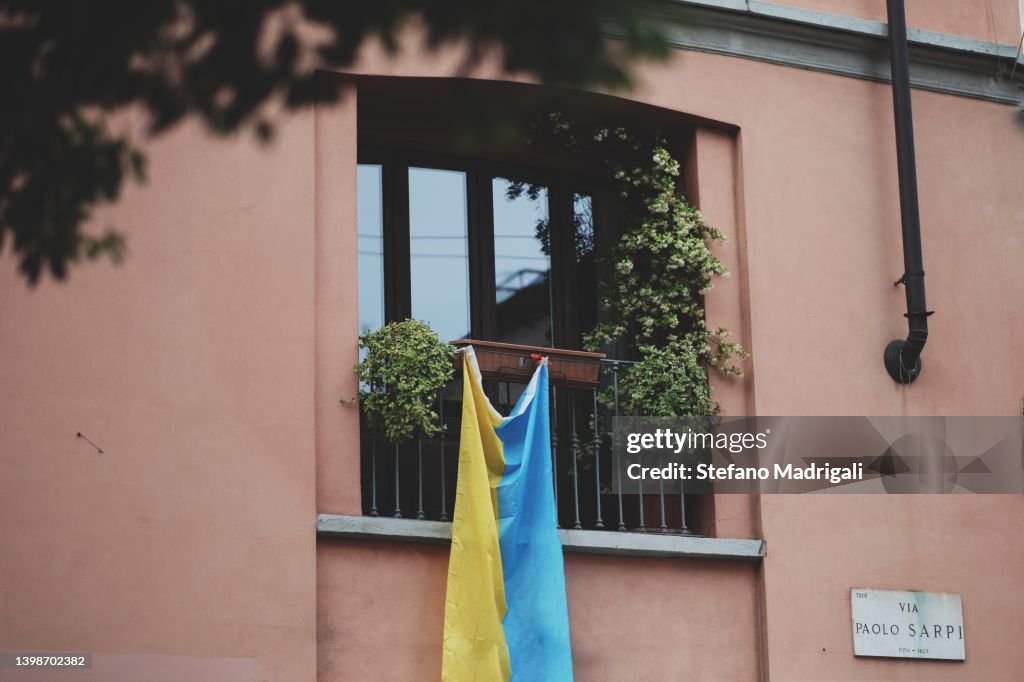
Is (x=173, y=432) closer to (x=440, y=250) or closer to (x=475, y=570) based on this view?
(x=475, y=570)

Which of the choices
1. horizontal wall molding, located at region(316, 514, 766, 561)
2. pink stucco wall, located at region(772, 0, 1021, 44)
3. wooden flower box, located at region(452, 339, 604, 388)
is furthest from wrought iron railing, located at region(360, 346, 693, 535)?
pink stucco wall, located at region(772, 0, 1021, 44)

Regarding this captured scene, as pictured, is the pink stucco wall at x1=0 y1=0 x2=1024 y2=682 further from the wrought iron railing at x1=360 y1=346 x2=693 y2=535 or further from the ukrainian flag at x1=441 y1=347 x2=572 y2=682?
the wrought iron railing at x1=360 y1=346 x2=693 y2=535

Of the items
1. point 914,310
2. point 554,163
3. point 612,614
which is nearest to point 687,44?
point 554,163

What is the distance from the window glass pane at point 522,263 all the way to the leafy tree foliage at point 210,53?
6.35m

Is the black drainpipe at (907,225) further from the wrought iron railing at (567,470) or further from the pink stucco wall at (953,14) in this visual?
the wrought iron railing at (567,470)

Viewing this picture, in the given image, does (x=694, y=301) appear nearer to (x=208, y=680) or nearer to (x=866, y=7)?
(x=866, y=7)

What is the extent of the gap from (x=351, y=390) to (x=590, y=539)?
61.9 inches

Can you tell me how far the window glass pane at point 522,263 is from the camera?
35.2ft

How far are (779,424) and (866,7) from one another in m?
2.81

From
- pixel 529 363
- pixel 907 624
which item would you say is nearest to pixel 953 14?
pixel 529 363

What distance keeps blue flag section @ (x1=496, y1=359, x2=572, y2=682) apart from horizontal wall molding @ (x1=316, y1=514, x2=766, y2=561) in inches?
11.0

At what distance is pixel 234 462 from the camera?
907 cm

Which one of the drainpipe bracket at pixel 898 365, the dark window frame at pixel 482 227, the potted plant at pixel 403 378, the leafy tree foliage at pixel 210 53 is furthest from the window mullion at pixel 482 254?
the leafy tree foliage at pixel 210 53

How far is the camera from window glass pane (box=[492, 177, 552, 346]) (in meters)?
10.7
